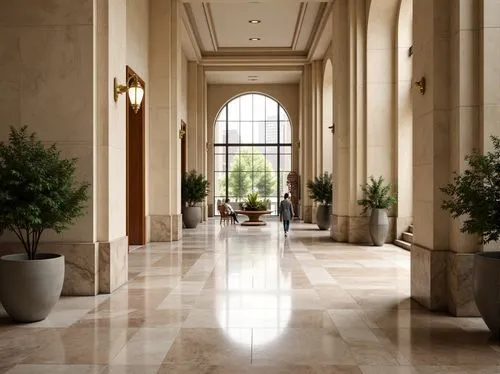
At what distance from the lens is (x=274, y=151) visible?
28781mm

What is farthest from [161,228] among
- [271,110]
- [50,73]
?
[271,110]

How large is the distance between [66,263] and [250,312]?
2.58 metres

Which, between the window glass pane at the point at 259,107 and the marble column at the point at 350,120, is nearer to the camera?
the marble column at the point at 350,120

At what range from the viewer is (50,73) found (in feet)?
22.5

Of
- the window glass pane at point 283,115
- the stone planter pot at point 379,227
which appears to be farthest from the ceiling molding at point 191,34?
the stone planter pot at point 379,227

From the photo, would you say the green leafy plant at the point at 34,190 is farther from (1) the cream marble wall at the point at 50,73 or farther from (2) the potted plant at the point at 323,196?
(2) the potted plant at the point at 323,196

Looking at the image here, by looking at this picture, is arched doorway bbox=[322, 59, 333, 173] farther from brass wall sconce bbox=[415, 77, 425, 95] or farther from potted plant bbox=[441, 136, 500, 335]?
potted plant bbox=[441, 136, 500, 335]

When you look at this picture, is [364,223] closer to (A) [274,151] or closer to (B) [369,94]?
(B) [369,94]

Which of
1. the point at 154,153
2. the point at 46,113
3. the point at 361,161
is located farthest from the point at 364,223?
the point at 46,113

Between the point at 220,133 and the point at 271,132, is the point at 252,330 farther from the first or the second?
the point at 271,132

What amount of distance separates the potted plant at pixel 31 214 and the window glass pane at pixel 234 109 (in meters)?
23.1

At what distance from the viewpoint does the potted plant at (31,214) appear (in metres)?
5.36

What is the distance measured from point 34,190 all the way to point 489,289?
4.58 m

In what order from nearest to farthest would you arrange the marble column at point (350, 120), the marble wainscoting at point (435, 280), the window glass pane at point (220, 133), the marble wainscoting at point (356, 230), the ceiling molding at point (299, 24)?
1. the marble wainscoting at point (435, 280)
2. the marble wainscoting at point (356, 230)
3. the marble column at point (350, 120)
4. the ceiling molding at point (299, 24)
5. the window glass pane at point (220, 133)
